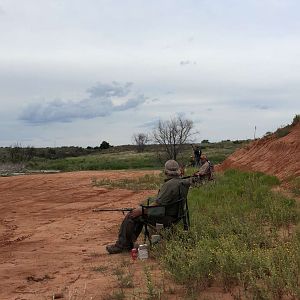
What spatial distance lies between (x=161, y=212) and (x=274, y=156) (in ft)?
52.5

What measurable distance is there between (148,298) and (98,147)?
86081 millimetres

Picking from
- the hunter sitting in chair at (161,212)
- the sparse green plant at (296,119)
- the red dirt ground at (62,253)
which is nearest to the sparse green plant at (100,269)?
the red dirt ground at (62,253)

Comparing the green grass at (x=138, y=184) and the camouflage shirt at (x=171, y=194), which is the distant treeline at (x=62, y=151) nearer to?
the green grass at (x=138, y=184)

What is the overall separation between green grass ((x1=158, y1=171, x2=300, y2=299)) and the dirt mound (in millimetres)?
8026

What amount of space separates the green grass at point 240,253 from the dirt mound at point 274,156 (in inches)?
316

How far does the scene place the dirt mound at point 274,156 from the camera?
18.9 meters

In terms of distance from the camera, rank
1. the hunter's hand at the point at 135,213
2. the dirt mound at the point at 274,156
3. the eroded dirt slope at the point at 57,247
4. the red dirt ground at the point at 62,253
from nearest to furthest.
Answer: the red dirt ground at the point at 62,253
the eroded dirt slope at the point at 57,247
the hunter's hand at the point at 135,213
the dirt mound at the point at 274,156

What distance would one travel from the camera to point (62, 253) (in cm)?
809

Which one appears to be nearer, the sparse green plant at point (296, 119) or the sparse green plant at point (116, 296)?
the sparse green plant at point (116, 296)

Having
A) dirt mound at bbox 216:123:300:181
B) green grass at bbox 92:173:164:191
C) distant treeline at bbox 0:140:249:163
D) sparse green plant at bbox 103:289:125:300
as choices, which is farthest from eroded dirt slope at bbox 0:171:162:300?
distant treeline at bbox 0:140:249:163

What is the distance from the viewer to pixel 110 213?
13.1 meters

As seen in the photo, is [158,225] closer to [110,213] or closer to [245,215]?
[245,215]

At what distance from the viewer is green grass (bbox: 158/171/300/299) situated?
4.78 metres

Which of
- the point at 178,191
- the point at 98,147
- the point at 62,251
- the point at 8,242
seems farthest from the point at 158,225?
the point at 98,147
